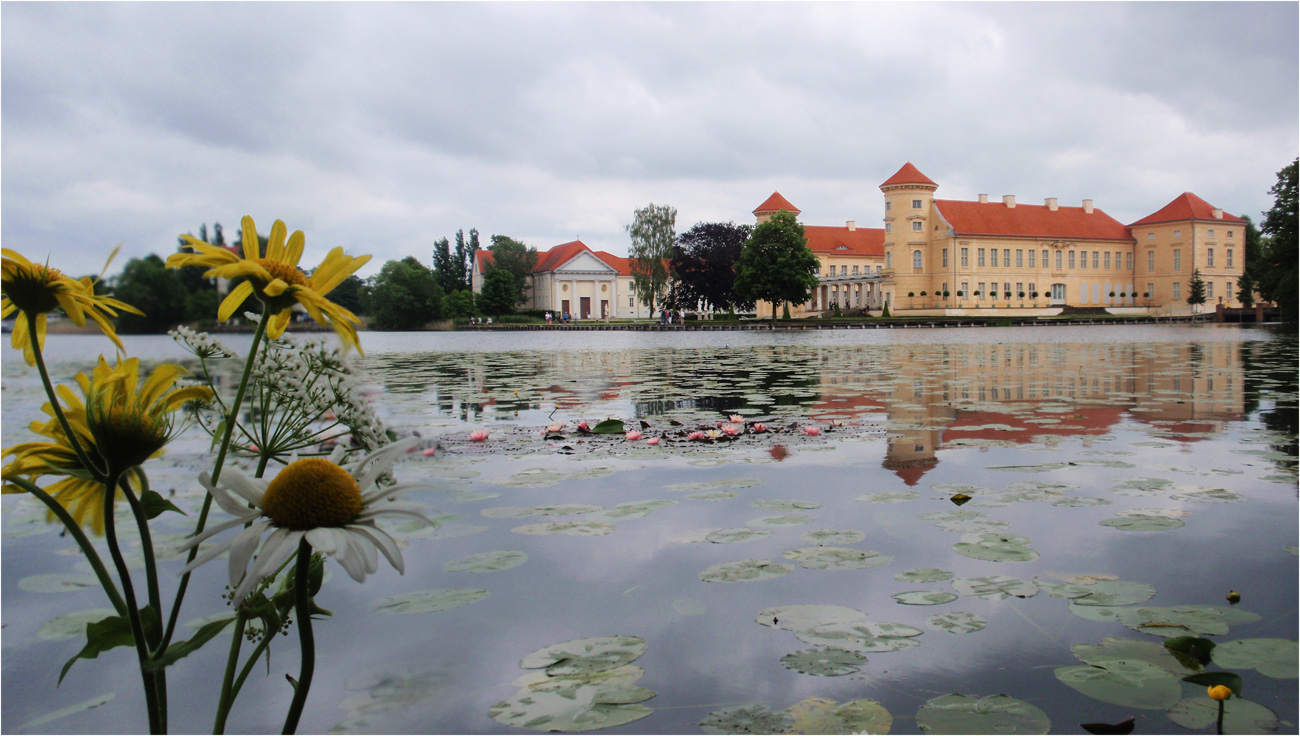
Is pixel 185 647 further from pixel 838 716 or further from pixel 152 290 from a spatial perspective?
pixel 152 290

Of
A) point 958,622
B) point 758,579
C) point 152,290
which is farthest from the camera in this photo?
point 152,290

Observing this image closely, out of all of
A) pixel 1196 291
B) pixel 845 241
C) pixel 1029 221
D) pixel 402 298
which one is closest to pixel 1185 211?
pixel 1196 291

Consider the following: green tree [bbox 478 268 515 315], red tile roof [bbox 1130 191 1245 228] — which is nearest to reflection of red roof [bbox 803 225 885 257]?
red tile roof [bbox 1130 191 1245 228]

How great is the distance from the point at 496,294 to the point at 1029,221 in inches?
2015

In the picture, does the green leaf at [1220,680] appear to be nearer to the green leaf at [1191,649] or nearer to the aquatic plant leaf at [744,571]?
the green leaf at [1191,649]

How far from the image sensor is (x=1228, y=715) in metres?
1.56

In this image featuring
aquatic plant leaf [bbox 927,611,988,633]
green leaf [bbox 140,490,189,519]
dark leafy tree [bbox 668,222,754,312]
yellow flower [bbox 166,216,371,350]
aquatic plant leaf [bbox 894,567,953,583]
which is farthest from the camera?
dark leafy tree [bbox 668,222,754,312]

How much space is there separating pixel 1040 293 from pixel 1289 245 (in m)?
39.8

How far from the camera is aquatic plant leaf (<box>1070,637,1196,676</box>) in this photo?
1784 millimetres

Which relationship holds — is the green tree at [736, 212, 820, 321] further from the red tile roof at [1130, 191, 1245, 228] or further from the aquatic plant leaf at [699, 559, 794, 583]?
the aquatic plant leaf at [699, 559, 794, 583]

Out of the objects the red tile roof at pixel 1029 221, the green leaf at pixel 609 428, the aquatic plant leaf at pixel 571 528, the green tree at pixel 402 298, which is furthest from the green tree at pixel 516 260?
the aquatic plant leaf at pixel 571 528

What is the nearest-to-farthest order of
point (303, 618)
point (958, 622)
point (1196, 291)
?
point (303, 618)
point (958, 622)
point (1196, 291)

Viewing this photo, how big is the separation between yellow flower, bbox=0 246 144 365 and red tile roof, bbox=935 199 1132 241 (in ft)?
251

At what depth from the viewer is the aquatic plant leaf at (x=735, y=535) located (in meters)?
2.81
